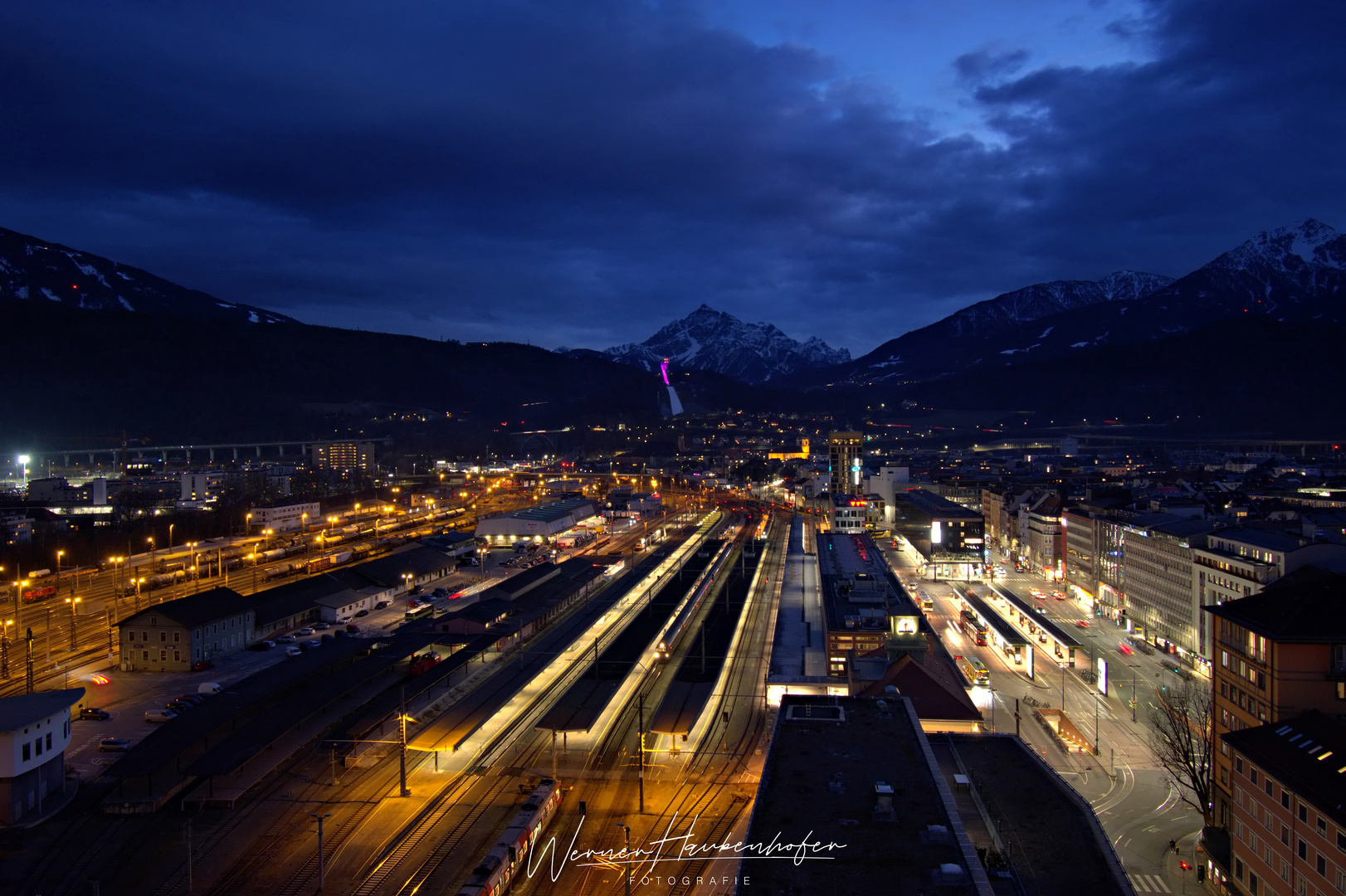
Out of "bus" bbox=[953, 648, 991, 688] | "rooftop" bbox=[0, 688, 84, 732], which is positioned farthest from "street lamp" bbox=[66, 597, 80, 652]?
"bus" bbox=[953, 648, 991, 688]

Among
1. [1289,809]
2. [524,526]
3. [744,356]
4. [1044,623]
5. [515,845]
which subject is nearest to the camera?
[1289,809]

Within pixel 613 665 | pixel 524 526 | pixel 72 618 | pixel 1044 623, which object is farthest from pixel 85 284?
pixel 1044 623

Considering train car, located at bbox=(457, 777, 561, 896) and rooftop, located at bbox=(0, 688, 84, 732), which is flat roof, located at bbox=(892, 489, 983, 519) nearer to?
train car, located at bbox=(457, 777, 561, 896)

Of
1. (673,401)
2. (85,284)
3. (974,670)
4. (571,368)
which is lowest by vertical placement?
(974,670)

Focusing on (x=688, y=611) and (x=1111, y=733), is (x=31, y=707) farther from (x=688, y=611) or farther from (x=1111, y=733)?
(x=1111, y=733)

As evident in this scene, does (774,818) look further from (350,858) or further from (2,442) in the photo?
(2,442)

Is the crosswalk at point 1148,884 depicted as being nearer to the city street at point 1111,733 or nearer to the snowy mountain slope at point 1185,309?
the city street at point 1111,733
